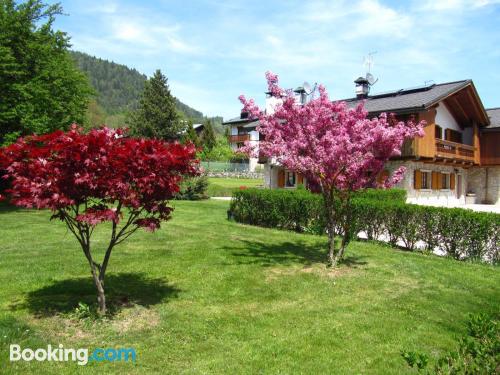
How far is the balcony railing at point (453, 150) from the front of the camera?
26.1 meters

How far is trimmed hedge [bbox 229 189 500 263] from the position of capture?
32.5ft

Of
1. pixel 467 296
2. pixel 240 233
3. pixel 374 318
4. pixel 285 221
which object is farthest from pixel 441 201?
pixel 374 318

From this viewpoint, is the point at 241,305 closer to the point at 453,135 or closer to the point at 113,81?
the point at 453,135

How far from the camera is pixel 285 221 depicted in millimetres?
13961

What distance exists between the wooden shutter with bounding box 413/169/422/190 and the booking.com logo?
24183 millimetres

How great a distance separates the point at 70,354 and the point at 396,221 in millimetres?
9292

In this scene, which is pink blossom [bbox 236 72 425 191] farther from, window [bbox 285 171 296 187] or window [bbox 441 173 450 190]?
window [bbox 285 171 296 187]

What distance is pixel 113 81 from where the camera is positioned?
590 ft

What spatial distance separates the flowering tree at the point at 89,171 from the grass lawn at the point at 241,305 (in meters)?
0.96

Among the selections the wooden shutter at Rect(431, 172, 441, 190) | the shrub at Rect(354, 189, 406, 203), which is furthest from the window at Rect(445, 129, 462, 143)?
the shrub at Rect(354, 189, 406, 203)

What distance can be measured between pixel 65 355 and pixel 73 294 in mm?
2117

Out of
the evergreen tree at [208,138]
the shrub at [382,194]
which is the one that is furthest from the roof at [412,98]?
the evergreen tree at [208,138]

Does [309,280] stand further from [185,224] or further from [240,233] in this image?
[185,224]

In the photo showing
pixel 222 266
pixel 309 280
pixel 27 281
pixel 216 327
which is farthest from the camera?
pixel 222 266
